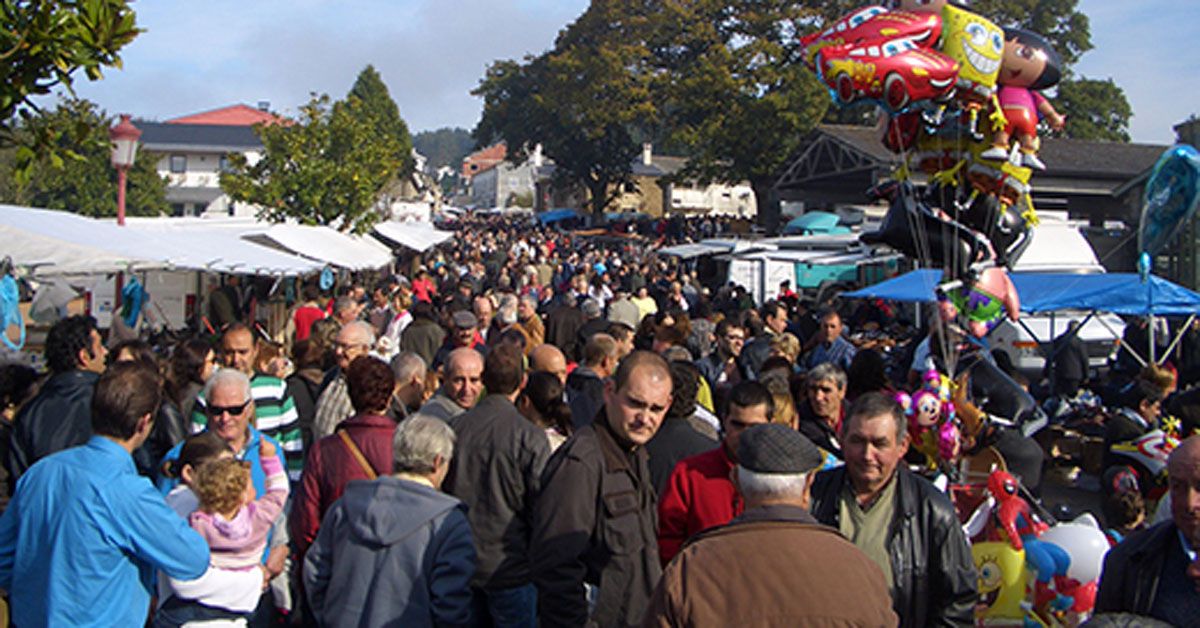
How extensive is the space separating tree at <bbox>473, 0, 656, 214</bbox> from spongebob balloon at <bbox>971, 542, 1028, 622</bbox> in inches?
1572

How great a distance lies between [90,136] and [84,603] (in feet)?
11.8

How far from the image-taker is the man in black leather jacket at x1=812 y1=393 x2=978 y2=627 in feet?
11.1

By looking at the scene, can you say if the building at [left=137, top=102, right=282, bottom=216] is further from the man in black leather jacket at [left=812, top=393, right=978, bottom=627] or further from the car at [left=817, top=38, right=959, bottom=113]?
the man in black leather jacket at [left=812, top=393, right=978, bottom=627]

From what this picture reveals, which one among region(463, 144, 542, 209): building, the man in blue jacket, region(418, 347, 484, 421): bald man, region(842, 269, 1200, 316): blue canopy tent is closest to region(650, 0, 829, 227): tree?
region(842, 269, 1200, 316): blue canopy tent

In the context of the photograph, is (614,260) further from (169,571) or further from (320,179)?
(169,571)

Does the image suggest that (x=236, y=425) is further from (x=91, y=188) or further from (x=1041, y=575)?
(x=91, y=188)

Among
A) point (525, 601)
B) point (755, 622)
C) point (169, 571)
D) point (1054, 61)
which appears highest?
point (1054, 61)

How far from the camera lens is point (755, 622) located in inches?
89.4

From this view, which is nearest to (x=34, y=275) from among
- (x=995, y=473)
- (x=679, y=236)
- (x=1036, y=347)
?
(x=995, y=473)

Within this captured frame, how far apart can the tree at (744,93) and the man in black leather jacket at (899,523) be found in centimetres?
3117

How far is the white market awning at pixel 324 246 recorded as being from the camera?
50.9 ft

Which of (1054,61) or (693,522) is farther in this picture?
(1054,61)

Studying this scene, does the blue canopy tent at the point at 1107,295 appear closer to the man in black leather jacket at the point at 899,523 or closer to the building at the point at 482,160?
the man in black leather jacket at the point at 899,523

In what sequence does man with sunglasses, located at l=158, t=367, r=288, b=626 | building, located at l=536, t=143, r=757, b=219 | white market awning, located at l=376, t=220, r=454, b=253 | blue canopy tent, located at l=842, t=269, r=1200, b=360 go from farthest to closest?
building, located at l=536, t=143, r=757, b=219 < white market awning, located at l=376, t=220, r=454, b=253 < blue canopy tent, located at l=842, t=269, r=1200, b=360 < man with sunglasses, located at l=158, t=367, r=288, b=626
